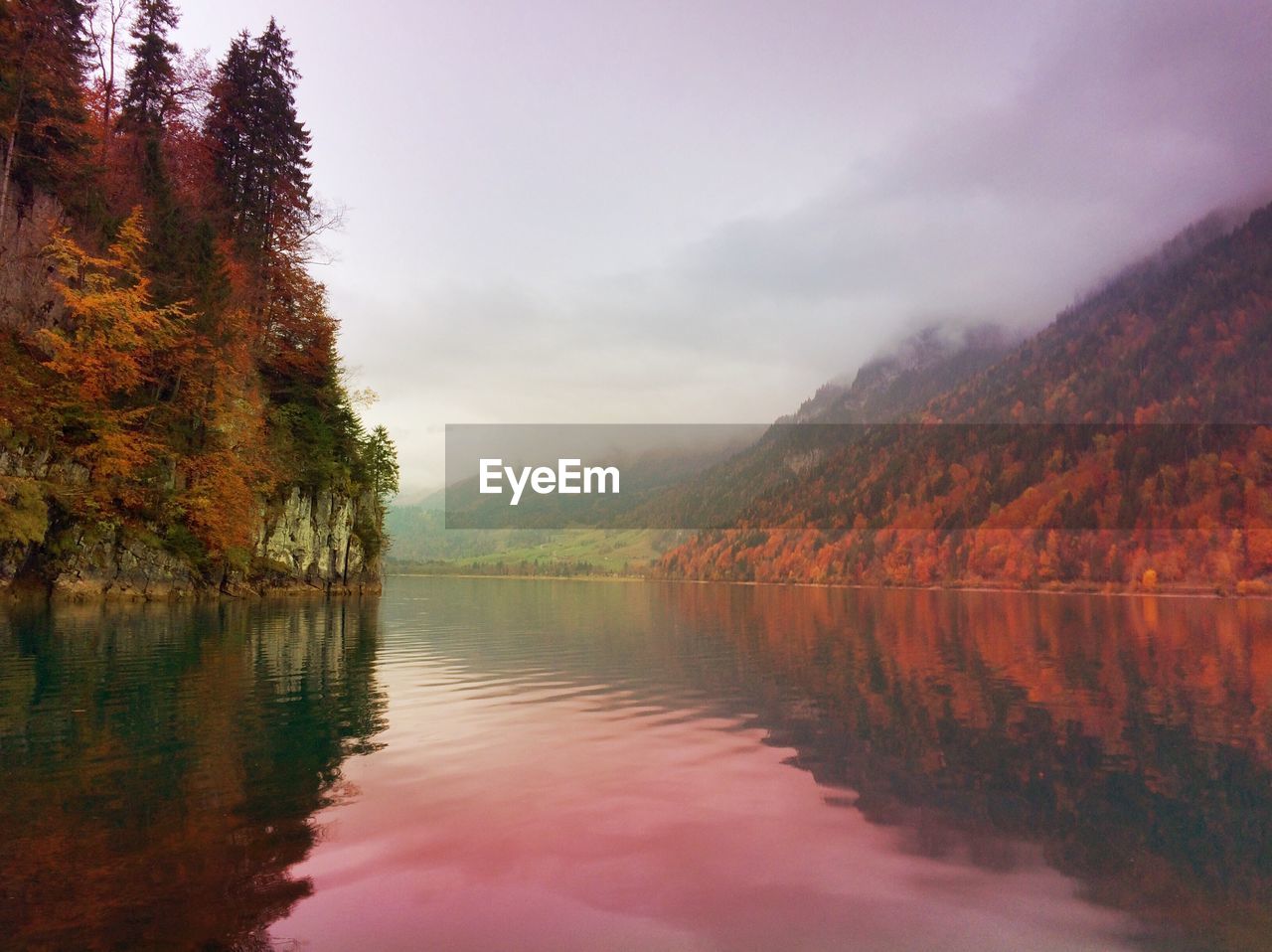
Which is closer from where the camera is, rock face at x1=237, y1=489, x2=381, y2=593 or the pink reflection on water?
the pink reflection on water

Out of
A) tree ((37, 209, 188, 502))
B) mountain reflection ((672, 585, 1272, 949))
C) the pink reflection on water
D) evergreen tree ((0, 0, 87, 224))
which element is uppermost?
evergreen tree ((0, 0, 87, 224))

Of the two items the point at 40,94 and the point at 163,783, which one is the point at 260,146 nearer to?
the point at 40,94

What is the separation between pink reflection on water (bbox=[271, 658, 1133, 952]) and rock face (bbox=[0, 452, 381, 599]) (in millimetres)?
38310

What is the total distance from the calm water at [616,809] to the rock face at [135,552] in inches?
789

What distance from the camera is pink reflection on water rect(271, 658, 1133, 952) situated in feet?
23.2

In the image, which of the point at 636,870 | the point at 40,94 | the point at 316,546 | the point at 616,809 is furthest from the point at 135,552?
the point at 636,870

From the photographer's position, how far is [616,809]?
1079 cm

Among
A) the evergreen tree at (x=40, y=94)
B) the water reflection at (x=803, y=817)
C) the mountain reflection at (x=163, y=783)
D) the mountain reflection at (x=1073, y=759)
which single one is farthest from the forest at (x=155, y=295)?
the mountain reflection at (x=1073, y=759)

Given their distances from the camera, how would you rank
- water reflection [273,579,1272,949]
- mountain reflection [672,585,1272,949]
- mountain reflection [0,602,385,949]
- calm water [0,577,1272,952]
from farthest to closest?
mountain reflection [672,585,1272,949] < water reflection [273,579,1272,949] < calm water [0,577,1272,952] < mountain reflection [0,602,385,949]

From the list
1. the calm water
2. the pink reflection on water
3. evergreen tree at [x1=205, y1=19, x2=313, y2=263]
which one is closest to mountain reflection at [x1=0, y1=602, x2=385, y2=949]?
the calm water

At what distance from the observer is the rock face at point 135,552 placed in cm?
3906

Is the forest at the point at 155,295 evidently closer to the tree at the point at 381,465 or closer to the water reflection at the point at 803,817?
the tree at the point at 381,465

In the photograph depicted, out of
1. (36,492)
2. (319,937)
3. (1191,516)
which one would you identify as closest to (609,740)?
(319,937)

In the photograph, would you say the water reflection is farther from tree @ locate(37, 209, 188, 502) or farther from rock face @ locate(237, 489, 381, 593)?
rock face @ locate(237, 489, 381, 593)
